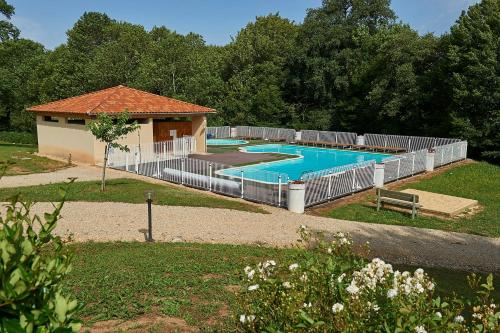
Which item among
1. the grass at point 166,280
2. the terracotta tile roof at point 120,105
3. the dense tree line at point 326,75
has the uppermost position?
the dense tree line at point 326,75

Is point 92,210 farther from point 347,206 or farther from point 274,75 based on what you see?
point 274,75

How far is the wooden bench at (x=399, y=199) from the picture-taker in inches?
555

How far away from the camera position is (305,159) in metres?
29.4

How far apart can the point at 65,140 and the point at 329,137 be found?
67.2 feet

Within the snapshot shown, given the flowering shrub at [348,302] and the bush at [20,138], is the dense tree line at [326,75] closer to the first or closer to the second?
the bush at [20,138]

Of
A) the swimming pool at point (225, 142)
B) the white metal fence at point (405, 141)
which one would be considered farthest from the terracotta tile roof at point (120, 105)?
the white metal fence at point (405, 141)

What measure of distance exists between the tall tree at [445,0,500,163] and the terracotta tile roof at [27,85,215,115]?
1699cm

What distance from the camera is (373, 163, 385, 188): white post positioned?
1839 cm

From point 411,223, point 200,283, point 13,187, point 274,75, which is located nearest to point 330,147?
point 274,75

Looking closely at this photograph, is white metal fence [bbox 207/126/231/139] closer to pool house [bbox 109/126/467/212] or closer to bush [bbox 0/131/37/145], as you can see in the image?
pool house [bbox 109/126/467/212]

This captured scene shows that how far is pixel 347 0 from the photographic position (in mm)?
46594

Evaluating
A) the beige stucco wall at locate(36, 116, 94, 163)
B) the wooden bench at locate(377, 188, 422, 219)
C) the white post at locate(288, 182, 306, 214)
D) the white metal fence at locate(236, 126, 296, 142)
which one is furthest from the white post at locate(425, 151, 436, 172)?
the beige stucco wall at locate(36, 116, 94, 163)

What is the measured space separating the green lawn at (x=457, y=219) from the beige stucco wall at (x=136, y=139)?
13.9m

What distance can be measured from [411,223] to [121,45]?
117 ft
